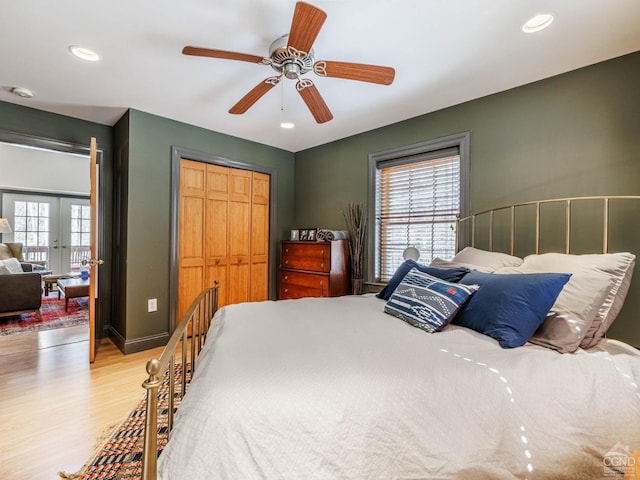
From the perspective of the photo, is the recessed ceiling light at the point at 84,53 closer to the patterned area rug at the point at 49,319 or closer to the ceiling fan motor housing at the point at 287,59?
the ceiling fan motor housing at the point at 287,59

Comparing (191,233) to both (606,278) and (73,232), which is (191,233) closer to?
(606,278)

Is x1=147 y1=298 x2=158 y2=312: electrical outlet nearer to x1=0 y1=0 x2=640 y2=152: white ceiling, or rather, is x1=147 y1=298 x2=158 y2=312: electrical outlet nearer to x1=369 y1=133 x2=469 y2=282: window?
x1=0 y1=0 x2=640 y2=152: white ceiling

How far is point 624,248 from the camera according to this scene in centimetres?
211

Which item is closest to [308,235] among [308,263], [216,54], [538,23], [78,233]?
[308,263]

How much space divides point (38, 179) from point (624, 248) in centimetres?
953

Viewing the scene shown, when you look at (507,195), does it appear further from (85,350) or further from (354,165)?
(85,350)

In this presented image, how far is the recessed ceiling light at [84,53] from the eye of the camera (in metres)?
2.17

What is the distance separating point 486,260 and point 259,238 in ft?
9.63

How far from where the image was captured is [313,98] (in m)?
2.22

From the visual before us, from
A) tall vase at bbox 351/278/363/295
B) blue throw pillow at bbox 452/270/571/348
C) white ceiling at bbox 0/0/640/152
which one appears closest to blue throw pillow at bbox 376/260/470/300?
blue throw pillow at bbox 452/270/571/348

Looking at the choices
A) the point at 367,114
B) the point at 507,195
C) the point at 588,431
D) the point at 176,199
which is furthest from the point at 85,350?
the point at 507,195

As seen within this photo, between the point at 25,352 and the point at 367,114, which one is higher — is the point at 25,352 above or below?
below

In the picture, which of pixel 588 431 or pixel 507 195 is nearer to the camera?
pixel 588 431

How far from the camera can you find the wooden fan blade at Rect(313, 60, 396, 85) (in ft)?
6.03
